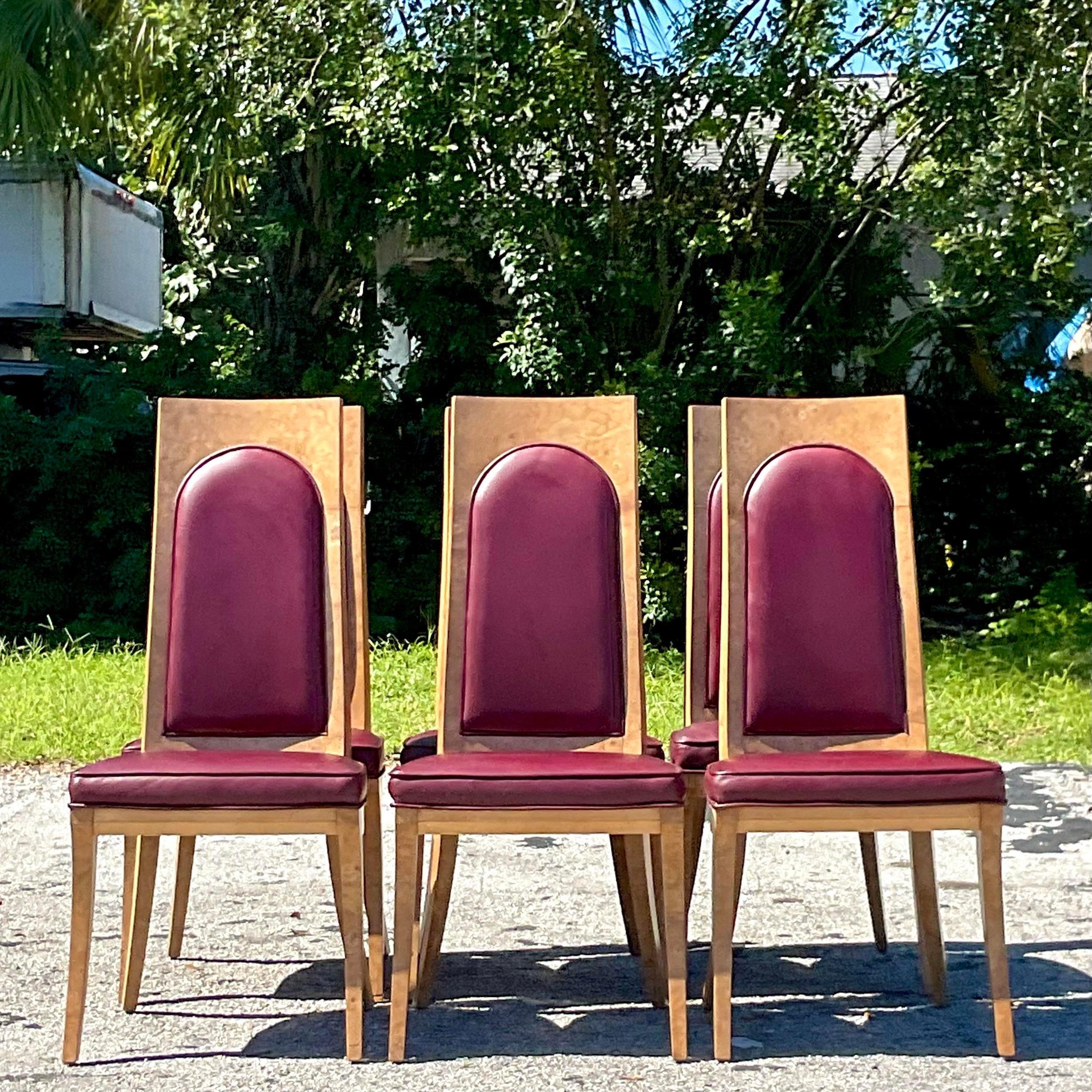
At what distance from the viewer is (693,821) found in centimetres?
460

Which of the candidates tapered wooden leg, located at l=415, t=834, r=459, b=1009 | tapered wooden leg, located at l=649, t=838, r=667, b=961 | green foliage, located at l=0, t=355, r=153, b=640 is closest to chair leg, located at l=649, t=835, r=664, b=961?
tapered wooden leg, located at l=649, t=838, r=667, b=961

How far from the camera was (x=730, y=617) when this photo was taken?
14.1 ft

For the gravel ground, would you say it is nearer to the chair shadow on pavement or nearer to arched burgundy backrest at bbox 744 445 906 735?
the chair shadow on pavement

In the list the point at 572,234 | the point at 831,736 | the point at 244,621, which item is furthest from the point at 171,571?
the point at 572,234

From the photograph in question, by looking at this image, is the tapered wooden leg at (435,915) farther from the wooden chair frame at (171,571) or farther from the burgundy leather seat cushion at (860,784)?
the burgundy leather seat cushion at (860,784)

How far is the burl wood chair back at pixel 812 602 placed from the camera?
430 centimetres

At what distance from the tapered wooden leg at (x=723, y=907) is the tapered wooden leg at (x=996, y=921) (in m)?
0.55

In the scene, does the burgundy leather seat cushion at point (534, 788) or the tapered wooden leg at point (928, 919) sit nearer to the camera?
the burgundy leather seat cushion at point (534, 788)

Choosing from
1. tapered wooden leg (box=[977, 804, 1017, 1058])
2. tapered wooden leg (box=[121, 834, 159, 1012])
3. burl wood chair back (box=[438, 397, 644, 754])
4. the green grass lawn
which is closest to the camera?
tapered wooden leg (box=[977, 804, 1017, 1058])

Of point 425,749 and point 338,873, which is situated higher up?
point 425,749

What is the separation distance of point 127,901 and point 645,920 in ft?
4.30

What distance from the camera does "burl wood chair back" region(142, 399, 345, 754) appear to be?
14.2 feet

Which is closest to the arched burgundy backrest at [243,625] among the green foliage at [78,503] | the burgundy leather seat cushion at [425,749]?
the burgundy leather seat cushion at [425,749]

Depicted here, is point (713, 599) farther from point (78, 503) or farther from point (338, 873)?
point (78, 503)
